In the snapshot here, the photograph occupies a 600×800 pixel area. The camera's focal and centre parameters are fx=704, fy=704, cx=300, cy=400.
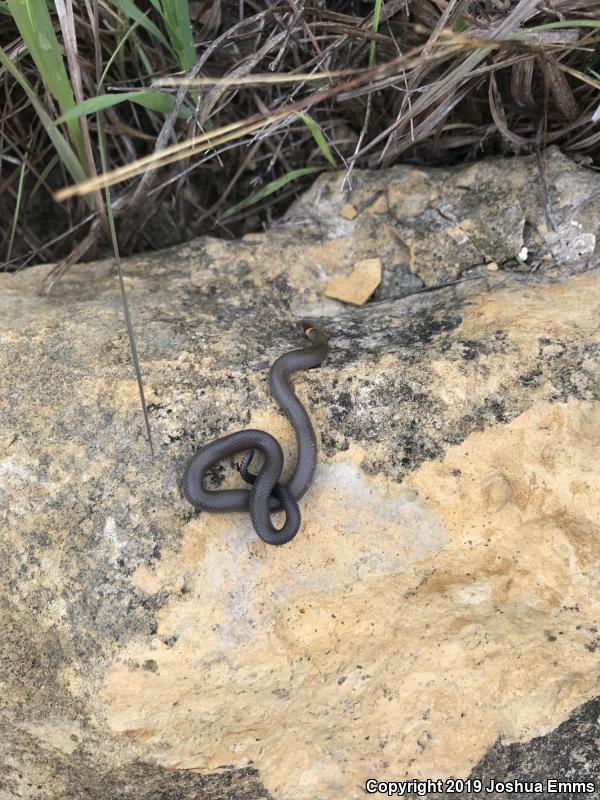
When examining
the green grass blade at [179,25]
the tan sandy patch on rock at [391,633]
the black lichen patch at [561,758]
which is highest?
the green grass blade at [179,25]

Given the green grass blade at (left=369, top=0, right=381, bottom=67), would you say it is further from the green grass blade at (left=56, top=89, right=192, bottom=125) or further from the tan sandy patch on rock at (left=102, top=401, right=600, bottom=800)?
the tan sandy patch on rock at (left=102, top=401, right=600, bottom=800)

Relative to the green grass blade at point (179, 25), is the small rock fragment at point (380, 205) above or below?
below

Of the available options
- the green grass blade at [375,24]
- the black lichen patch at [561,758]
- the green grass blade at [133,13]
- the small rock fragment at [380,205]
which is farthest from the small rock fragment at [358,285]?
the black lichen patch at [561,758]

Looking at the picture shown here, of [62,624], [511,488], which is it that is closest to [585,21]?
[511,488]

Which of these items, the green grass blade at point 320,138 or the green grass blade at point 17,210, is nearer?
the green grass blade at point 320,138

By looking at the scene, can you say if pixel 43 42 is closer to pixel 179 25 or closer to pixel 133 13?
pixel 133 13

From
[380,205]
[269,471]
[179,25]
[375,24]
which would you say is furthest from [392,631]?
[179,25]

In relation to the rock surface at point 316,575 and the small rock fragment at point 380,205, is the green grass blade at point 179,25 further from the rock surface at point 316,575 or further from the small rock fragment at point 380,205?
the rock surface at point 316,575

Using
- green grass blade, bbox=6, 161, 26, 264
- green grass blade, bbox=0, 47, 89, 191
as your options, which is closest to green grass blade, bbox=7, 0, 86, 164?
green grass blade, bbox=0, 47, 89, 191
